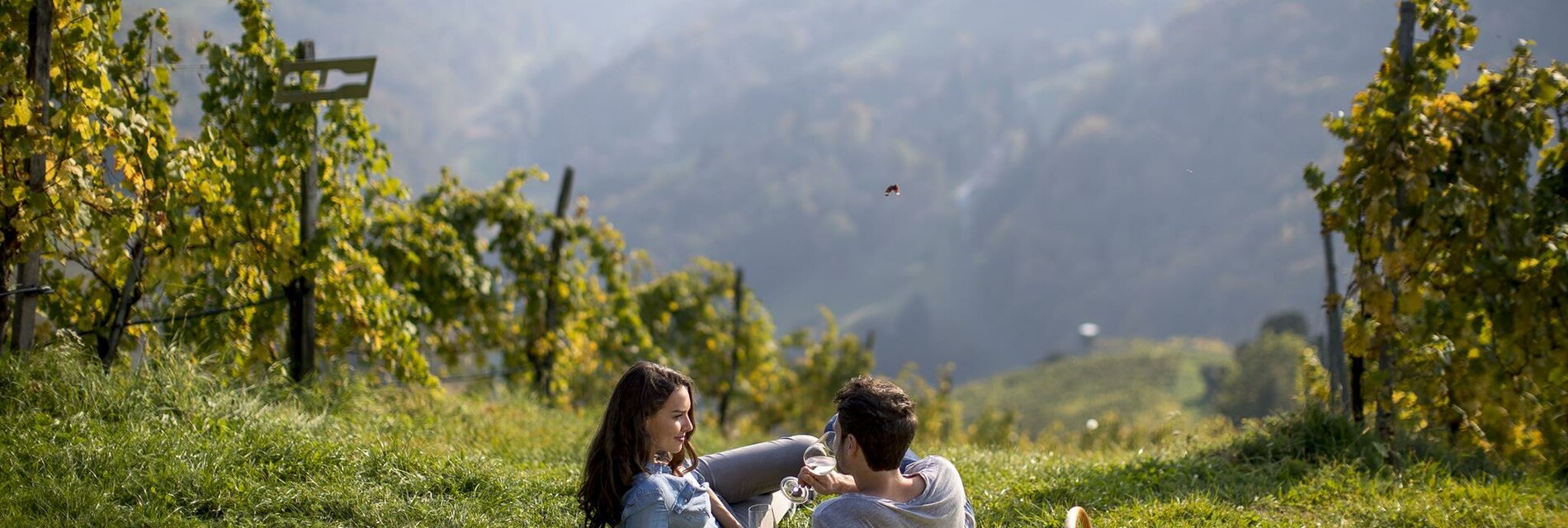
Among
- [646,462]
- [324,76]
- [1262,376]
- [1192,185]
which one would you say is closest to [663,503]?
[646,462]

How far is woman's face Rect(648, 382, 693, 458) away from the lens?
3.32 metres

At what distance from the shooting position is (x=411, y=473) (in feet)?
14.0

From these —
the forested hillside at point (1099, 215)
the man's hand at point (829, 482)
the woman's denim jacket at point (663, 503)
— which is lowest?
the woman's denim jacket at point (663, 503)

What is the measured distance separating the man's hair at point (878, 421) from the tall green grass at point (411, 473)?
1.21 metres

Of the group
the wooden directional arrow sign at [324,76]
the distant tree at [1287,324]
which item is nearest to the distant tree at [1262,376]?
the distant tree at [1287,324]

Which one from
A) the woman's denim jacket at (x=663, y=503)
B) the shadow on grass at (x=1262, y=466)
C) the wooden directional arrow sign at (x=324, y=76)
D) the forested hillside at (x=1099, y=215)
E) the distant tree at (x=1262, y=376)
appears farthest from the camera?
the forested hillside at (x=1099, y=215)

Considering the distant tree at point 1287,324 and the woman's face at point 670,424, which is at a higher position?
the distant tree at point 1287,324

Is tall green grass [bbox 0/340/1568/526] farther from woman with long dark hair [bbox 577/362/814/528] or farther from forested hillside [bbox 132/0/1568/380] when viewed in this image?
forested hillside [bbox 132/0/1568/380]

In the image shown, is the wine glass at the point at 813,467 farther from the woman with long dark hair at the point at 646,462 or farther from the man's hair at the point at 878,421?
the woman with long dark hair at the point at 646,462

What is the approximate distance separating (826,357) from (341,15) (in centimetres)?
13252

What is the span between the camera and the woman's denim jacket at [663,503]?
322 centimetres

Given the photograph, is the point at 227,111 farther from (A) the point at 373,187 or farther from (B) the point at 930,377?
(B) the point at 930,377

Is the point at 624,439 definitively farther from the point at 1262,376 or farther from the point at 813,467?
the point at 1262,376

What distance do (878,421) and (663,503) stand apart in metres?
0.64
